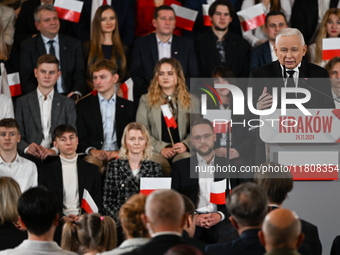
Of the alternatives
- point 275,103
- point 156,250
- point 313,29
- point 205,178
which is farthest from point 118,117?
point 156,250

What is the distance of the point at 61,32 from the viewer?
6.31m

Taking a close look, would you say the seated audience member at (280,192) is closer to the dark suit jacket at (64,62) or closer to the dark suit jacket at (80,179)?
the dark suit jacket at (80,179)

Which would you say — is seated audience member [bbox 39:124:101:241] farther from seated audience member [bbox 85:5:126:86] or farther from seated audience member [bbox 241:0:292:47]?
seated audience member [bbox 241:0:292:47]

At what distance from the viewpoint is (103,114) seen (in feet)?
17.5

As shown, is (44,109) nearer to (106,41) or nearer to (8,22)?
(106,41)

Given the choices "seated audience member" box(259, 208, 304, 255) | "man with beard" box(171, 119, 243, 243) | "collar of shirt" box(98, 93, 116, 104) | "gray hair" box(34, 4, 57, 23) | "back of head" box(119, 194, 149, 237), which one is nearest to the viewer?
"seated audience member" box(259, 208, 304, 255)

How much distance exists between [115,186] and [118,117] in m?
0.93

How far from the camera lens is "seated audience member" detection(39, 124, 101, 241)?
4.57m

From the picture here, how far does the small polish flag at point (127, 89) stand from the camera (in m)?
5.59

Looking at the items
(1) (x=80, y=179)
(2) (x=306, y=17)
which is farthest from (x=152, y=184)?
(2) (x=306, y=17)

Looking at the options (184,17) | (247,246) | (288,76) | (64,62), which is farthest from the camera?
(184,17)

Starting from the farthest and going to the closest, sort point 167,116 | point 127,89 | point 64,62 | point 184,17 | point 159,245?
point 184,17
point 64,62
point 127,89
point 167,116
point 159,245

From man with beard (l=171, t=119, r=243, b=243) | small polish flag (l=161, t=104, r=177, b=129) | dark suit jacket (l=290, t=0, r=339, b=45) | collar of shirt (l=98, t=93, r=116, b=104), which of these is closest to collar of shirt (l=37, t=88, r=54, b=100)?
collar of shirt (l=98, t=93, r=116, b=104)

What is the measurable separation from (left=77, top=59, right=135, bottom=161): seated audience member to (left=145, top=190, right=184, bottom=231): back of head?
3.08 metres
